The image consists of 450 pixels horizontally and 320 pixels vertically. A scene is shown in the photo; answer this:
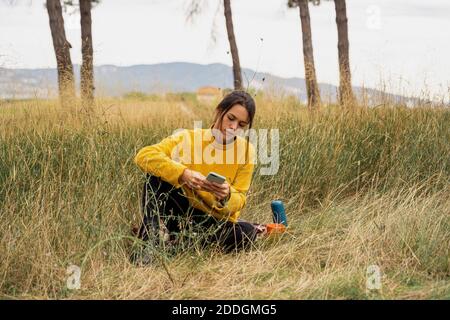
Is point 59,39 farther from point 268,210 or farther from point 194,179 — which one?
point 194,179

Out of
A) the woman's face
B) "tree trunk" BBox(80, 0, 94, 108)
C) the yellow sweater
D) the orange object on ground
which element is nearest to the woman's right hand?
the yellow sweater

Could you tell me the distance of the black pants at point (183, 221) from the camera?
3402 millimetres

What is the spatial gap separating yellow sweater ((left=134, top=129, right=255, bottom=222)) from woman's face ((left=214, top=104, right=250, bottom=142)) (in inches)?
4.1

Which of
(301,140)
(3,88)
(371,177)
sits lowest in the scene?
(371,177)

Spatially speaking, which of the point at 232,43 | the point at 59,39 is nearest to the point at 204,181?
the point at 59,39

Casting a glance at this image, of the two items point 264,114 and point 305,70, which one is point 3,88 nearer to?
point 264,114

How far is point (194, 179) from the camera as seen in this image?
3.21 meters

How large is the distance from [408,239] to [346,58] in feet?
22.3

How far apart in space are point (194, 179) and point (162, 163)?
0.20 metres

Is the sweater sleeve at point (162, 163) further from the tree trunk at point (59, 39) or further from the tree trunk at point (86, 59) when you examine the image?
the tree trunk at point (59, 39)

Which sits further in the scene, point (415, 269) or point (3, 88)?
point (3, 88)

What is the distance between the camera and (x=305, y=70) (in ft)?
32.6

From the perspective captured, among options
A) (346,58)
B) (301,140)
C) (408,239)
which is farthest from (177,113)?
(408,239)
